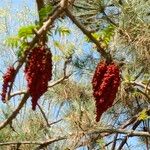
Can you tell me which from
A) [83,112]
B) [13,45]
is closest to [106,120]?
[83,112]

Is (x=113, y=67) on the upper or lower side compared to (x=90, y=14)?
lower

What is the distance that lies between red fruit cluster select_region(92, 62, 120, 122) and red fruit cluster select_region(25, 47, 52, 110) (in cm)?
15

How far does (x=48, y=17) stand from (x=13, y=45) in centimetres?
24

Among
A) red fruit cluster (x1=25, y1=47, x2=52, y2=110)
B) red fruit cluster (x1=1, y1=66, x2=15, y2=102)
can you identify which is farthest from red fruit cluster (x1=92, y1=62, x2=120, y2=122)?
red fruit cluster (x1=1, y1=66, x2=15, y2=102)

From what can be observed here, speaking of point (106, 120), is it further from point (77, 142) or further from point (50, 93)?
point (77, 142)

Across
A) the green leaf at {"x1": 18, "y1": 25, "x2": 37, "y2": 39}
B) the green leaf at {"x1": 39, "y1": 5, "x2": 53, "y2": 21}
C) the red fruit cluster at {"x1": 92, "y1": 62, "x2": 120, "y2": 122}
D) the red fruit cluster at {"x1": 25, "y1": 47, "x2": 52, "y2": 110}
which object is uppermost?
the green leaf at {"x1": 39, "y1": 5, "x2": 53, "y2": 21}

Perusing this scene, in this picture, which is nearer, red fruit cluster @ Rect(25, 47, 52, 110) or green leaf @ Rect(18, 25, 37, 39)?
red fruit cluster @ Rect(25, 47, 52, 110)

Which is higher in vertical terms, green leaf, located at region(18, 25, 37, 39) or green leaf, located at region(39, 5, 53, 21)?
green leaf, located at region(39, 5, 53, 21)

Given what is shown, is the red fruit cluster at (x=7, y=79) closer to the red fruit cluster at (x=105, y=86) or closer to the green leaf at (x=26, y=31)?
the green leaf at (x=26, y=31)

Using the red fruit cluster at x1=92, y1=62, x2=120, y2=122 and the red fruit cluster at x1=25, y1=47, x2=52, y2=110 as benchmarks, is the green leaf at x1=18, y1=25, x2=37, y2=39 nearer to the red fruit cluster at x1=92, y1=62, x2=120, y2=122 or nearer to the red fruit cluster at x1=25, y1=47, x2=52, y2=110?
the red fruit cluster at x1=25, y1=47, x2=52, y2=110

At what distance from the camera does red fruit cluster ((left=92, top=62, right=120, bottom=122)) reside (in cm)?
154

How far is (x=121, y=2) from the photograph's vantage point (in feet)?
13.1

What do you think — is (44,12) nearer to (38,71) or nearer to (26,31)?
(26,31)

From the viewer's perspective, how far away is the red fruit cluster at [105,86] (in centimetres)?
154
